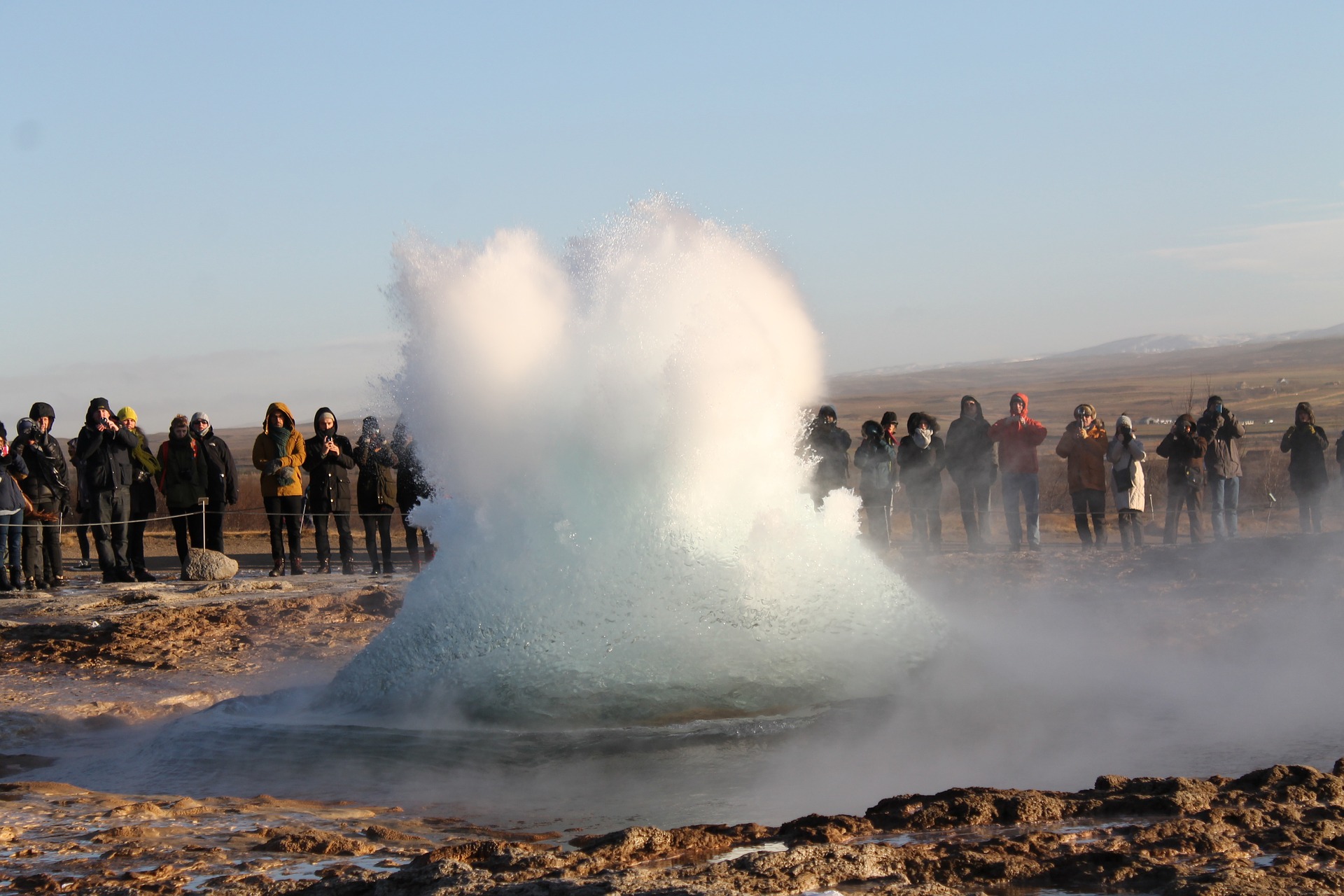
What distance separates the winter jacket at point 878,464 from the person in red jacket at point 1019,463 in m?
0.91

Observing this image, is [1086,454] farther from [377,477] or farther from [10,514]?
[10,514]

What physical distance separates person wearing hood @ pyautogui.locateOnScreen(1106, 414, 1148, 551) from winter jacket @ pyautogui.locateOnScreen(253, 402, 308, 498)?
7011 mm

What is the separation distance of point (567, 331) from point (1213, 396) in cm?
794

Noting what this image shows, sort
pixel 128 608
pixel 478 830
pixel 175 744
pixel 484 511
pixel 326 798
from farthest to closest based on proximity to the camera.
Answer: pixel 128 608
pixel 484 511
pixel 175 744
pixel 326 798
pixel 478 830

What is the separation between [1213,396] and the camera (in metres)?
12.3

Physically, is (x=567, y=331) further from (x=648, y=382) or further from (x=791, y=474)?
(x=791, y=474)

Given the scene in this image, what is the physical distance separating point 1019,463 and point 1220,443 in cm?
203

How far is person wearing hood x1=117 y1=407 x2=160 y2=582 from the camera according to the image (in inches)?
452

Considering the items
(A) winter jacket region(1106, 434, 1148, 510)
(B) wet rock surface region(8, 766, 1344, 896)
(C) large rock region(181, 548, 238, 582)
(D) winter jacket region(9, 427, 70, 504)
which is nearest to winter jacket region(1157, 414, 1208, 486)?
(A) winter jacket region(1106, 434, 1148, 510)

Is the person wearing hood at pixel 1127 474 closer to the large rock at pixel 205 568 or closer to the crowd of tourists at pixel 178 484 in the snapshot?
the crowd of tourists at pixel 178 484

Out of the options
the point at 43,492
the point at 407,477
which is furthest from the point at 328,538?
the point at 43,492

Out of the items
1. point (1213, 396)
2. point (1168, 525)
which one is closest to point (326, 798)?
point (1168, 525)

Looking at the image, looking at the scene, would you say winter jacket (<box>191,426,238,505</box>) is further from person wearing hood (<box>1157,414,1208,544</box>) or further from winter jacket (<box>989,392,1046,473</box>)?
person wearing hood (<box>1157,414,1208,544</box>)

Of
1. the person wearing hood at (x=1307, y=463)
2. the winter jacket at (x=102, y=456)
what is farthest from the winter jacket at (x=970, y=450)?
the winter jacket at (x=102, y=456)
